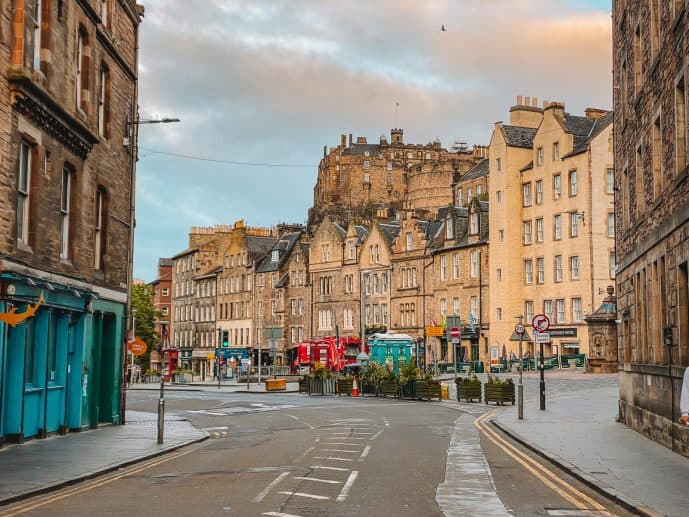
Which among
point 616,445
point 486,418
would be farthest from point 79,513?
point 486,418

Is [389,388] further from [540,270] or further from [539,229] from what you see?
[539,229]

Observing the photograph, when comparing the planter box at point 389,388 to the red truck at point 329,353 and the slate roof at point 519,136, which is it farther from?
the slate roof at point 519,136

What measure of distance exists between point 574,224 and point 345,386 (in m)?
26.9

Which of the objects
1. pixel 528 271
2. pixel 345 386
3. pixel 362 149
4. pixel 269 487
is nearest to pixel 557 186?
pixel 528 271

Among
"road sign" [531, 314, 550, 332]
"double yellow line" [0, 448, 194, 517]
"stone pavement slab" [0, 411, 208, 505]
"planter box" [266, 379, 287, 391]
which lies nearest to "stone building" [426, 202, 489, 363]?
"planter box" [266, 379, 287, 391]

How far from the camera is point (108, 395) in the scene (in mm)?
27109

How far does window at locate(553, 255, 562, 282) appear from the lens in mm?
68875

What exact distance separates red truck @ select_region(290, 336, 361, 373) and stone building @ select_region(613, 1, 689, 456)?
1505 inches

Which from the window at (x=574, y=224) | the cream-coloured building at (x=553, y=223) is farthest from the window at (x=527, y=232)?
the window at (x=574, y=224)

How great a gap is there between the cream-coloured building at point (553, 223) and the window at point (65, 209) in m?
47.9

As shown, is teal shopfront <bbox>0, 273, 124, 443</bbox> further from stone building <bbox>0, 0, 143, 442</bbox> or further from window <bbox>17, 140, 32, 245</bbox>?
window <bbox>17, 140, 32, 245</bbox>

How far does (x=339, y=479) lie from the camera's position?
14641mm

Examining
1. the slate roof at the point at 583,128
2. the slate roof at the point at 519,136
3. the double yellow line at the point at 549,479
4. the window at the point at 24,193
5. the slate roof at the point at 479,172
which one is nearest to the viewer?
the double yellow line at the point at 549,479

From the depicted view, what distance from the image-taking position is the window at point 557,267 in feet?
226
